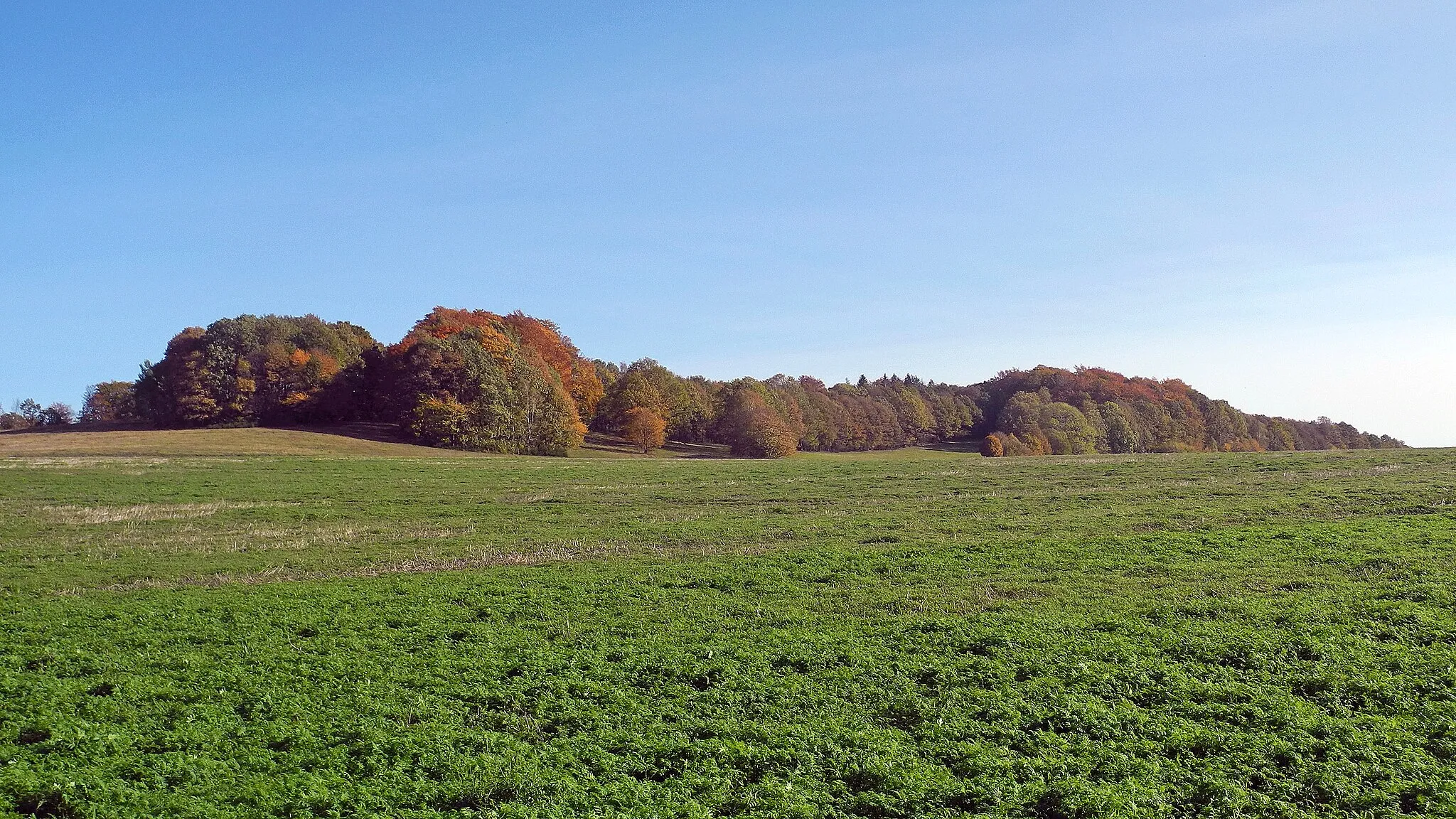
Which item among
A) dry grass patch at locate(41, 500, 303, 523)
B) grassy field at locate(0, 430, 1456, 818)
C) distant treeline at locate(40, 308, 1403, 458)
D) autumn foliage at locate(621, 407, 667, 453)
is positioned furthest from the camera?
autumn foliage at locate(621, 407, 667, 453)

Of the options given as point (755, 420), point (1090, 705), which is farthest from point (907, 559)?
point (755, 420)

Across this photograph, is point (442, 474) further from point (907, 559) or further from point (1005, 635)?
point (1005, 635)

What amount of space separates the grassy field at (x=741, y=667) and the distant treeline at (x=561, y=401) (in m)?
49.9

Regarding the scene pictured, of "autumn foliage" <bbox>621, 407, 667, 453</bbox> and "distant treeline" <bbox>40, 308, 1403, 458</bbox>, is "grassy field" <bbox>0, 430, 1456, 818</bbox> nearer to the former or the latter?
"distant treeline" <bbox>40, 308, 1403, 458</bbox>

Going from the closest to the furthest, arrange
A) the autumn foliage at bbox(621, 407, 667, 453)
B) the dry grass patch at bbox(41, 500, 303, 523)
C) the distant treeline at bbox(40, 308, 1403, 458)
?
the dry grass patch at bbox(41, 500, 303, 523)
the distant treeline at bbox(40, 308, 1403, 458)
the autumn foliage at bbox(621, 407, 667, 453)

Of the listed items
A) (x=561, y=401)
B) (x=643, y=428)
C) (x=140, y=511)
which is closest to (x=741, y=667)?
(x=140, y=511)

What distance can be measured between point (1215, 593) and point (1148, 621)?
3.35m

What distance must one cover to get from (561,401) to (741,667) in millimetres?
71959

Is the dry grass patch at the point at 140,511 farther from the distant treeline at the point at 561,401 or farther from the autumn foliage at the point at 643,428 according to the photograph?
the autumn foliage at the point at 643,428

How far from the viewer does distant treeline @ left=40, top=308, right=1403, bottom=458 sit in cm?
7988

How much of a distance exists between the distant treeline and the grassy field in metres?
49.9

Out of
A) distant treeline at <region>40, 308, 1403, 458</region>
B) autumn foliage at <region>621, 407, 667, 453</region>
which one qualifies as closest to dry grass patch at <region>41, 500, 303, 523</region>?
distant treeline at <region>40, 308, 1403, 458</region>

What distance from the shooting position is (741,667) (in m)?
13.5

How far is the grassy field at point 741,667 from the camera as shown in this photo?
941cm
